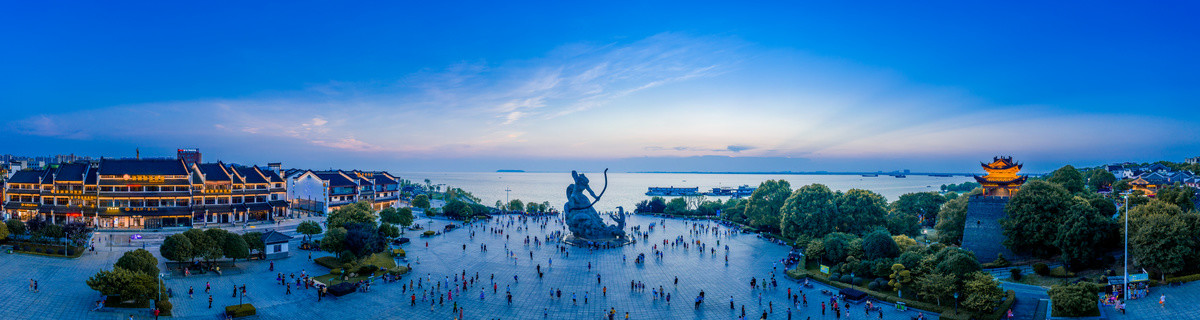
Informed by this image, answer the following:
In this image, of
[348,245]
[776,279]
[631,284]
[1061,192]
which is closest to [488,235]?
[348,245]

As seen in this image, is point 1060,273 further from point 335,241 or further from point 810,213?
point 335,241

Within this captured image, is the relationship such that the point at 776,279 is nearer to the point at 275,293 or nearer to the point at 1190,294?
the point at 1190,294

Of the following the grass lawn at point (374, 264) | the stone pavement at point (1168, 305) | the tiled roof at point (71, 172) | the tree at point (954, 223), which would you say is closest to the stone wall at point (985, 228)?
the tree at point (954, 223)

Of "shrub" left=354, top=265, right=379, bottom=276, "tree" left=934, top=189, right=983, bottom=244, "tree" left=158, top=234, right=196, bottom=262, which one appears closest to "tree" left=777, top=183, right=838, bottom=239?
"tree" left=934, top=189, right=983, bottom=244

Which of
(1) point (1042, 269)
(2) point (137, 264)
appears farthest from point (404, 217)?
(1) point (1042, 269)

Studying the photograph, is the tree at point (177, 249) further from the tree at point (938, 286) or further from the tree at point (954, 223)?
the tree at point (954, 223)

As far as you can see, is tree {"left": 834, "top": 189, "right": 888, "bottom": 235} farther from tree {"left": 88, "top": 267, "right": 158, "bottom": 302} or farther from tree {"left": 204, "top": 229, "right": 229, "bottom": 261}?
tree {"left": 88, "top": 267, "right": 158, "bottom": 302}

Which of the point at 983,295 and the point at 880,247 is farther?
the point at 880,247
